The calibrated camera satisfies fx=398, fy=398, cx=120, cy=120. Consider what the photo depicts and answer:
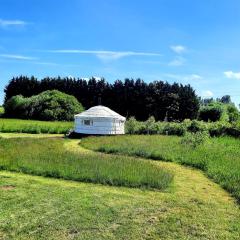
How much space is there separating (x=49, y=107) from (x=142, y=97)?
14.6 m

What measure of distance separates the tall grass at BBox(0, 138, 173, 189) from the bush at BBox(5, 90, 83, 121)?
31.8m

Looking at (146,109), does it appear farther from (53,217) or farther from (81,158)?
(53,217)

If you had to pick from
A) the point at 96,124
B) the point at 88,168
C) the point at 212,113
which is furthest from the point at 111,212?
the point at 212,113

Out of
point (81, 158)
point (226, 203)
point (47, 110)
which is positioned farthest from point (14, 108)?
point (226, 203)

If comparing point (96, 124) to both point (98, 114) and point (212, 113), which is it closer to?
point (98, 114)

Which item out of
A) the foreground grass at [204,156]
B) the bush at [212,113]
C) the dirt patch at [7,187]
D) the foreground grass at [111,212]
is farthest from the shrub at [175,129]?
the bush at [212,113]

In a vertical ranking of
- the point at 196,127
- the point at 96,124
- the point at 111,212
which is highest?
the point at 96,124

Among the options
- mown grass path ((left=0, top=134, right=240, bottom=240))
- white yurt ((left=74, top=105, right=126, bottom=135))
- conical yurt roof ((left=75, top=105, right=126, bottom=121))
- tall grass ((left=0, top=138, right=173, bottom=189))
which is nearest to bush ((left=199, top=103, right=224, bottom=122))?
conical yurt roof ((left=75, top=105, right=126, bottom=121))

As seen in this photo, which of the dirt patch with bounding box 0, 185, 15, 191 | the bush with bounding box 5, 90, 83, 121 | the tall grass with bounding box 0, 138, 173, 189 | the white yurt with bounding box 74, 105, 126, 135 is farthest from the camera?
the bush with bounding box 5, 90, 83, 121

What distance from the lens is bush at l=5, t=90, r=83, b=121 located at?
49469 mm

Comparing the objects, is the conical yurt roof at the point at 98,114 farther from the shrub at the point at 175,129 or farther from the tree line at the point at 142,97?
the tree line at the point at 142,97

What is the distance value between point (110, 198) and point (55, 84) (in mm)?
57687

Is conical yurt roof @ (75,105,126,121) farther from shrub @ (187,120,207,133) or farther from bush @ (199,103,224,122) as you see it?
bush @ (199,103,224,122)

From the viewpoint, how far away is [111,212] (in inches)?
351
